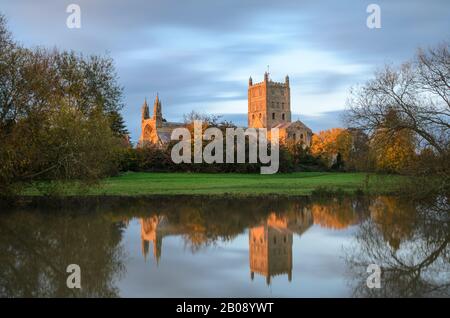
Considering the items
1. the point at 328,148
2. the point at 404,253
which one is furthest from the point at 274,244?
the point at 328,148

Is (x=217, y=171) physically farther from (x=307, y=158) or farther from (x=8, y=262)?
(x=8, y=262)

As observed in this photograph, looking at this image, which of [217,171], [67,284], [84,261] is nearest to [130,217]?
[84,261]

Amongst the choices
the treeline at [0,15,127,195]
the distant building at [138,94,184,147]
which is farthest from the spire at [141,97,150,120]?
the treeline at [0,15,127,195]

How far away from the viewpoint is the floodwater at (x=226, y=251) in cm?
828

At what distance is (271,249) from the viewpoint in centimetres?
1182

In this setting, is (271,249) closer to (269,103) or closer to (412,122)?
(412,122)

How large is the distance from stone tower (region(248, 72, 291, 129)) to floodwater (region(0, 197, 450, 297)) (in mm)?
118686

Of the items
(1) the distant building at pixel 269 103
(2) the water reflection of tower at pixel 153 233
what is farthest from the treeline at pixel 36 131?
(1) the distant building at pixel 269 103

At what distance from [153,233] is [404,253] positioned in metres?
6.68

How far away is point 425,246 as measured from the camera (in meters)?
12.0

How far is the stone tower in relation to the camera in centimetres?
13900

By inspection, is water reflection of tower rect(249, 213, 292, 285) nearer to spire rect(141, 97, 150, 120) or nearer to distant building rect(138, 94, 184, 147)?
distant building rect(138, 94, 184, 147)

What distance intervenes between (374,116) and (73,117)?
1355 cm

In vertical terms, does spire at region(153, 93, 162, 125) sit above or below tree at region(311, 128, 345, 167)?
above
